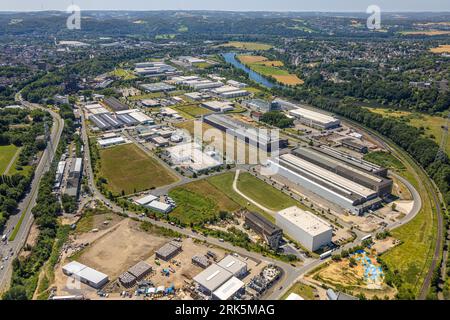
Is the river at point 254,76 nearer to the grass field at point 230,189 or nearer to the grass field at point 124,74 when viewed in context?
the grass field at point 124,74

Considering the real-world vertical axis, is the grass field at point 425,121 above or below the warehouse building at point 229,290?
above

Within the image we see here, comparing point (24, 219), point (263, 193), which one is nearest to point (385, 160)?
point (263, 193)

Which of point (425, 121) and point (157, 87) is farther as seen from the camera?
point (157, 87)

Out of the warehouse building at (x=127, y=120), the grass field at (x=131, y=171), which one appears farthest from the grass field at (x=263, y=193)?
the warehouse building at (x=127, y=120)

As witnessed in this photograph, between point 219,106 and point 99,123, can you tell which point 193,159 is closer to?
point 99,123

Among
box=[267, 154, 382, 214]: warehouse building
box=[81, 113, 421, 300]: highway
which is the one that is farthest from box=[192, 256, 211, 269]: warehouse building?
box=[267, 154, 382, 214]: warehouse building
